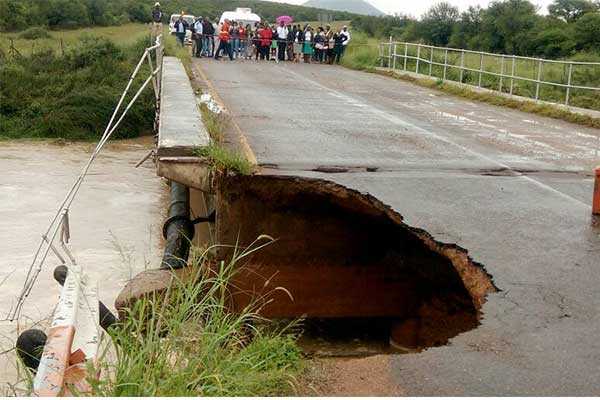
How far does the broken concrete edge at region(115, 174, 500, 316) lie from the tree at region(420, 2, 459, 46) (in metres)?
53.9

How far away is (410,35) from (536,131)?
50.0 metres

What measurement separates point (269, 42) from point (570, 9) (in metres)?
28.7

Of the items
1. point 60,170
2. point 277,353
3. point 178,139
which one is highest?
point 178,139

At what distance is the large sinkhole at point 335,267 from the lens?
781 centimetres

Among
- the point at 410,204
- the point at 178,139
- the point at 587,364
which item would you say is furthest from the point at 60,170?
the point at 587,364

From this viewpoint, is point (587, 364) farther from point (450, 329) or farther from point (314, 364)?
point (450, 329)

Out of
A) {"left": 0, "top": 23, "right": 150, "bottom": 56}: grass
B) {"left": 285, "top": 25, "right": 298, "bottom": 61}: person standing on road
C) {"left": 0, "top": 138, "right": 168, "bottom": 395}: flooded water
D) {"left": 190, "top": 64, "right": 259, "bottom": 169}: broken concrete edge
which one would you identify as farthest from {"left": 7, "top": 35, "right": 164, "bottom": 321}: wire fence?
{"left": 0, "top": 23, "right": 150, "bottom": 56}: grass

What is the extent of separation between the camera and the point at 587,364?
14.7 feet

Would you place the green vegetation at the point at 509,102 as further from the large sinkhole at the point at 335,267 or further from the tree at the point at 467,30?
the tree at the point at 467,30

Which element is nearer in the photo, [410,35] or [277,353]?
[277,353]

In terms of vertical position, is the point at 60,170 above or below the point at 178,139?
below

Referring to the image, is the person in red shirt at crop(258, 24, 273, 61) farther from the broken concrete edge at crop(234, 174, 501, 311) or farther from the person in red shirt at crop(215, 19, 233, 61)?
the broken concrete edge at crop(234, 174, 501, 311)

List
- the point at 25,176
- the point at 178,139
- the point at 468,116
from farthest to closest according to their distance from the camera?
the point at 25,176, the point at 468,116, the point at 178,139

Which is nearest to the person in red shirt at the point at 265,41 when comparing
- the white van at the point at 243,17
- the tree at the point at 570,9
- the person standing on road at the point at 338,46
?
the person standing on road at the point at 338,46
